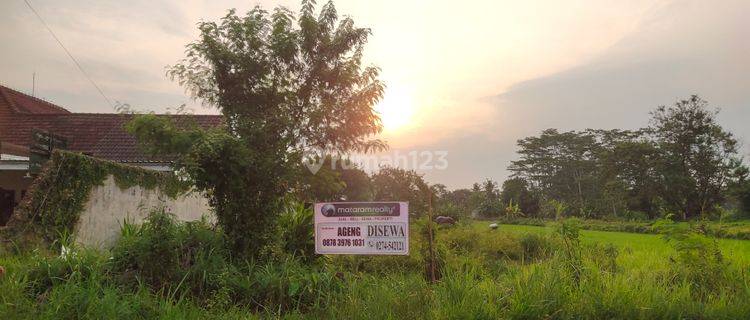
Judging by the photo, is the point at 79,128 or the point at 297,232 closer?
the point at 297,232

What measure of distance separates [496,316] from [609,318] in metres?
1.22

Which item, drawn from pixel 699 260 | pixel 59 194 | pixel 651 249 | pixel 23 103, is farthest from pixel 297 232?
pixel 23 103

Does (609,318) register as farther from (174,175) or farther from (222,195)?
(174,175)

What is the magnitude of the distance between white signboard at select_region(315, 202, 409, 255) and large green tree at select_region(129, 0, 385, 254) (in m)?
1.14

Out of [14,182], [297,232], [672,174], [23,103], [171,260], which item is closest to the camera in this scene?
[171,260]

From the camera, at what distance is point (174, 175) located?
761cm

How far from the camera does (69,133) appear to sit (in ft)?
61.1

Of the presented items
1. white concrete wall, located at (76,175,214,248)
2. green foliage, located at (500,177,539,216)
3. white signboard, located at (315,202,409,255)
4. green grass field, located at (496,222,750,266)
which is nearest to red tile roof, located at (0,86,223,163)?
white concrete wall, located at (76,175,214,248)

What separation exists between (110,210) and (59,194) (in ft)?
4.56

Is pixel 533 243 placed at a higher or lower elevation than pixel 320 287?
lower

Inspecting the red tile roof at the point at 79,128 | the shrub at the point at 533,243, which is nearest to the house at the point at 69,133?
the red tile roof at the point at 79,128

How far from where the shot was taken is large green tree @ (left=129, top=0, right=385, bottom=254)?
737 centimetres

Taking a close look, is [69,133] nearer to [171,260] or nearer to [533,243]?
[171,260]

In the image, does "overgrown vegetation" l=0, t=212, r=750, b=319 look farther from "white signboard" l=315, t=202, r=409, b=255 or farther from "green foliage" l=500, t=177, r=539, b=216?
"green foliage" l=500, t=177, r=539, b=216
